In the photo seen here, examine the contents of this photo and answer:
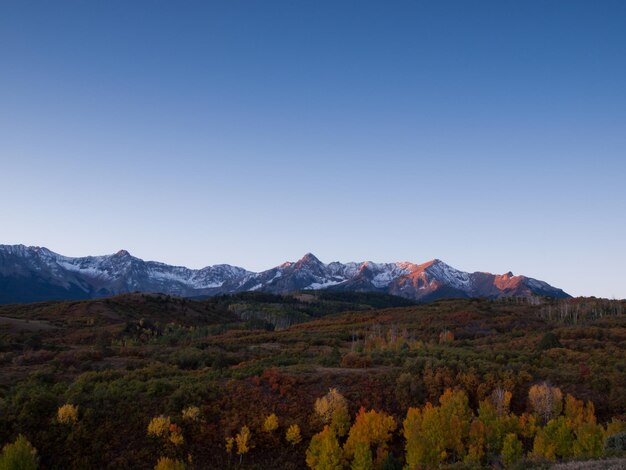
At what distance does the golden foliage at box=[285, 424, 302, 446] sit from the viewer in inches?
1265

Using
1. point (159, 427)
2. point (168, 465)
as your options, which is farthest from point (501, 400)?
point (159, 427)

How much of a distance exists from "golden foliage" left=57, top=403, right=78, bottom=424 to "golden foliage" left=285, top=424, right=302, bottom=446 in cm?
1381

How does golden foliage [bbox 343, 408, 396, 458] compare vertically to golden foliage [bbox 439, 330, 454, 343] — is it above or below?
below

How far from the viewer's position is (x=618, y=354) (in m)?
55.2

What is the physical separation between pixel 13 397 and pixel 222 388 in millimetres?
14338

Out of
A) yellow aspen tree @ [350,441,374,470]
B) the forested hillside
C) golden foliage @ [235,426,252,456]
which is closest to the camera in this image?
yellow aspen tree @ [350,441,374,470]

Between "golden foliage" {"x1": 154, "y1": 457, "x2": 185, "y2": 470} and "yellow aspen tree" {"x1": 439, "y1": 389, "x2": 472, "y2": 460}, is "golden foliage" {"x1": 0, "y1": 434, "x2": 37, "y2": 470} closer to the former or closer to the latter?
"golden foliage" {"x1": 154, "y1": 457, "x2": 185, "y2": 470}

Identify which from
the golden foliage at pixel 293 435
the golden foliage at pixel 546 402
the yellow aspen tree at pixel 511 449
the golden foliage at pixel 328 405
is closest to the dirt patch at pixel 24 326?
the golden foliage at pixel 328 405

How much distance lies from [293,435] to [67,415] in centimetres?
1465

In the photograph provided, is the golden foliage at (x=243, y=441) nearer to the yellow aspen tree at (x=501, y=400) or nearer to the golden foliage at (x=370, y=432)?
the golden foliage at (x=370, y=432)

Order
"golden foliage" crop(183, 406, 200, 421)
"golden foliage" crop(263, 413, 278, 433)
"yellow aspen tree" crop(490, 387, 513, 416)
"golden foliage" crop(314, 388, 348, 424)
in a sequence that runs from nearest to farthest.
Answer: "golden foliage" crop(263, 413, 278, 433), "golden foliage" crop(183, 406, 200, 421), "golden foliage" crop(314, 388, 348, 424), "yellow aspen tree" crop(490, 387, 513, 416)

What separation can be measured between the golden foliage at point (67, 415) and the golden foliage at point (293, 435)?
13814 millimetres

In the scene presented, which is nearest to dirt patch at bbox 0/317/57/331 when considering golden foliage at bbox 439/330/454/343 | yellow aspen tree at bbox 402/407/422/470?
golden foliage at bbox 439/330/454/343

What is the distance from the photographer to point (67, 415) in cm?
3169
